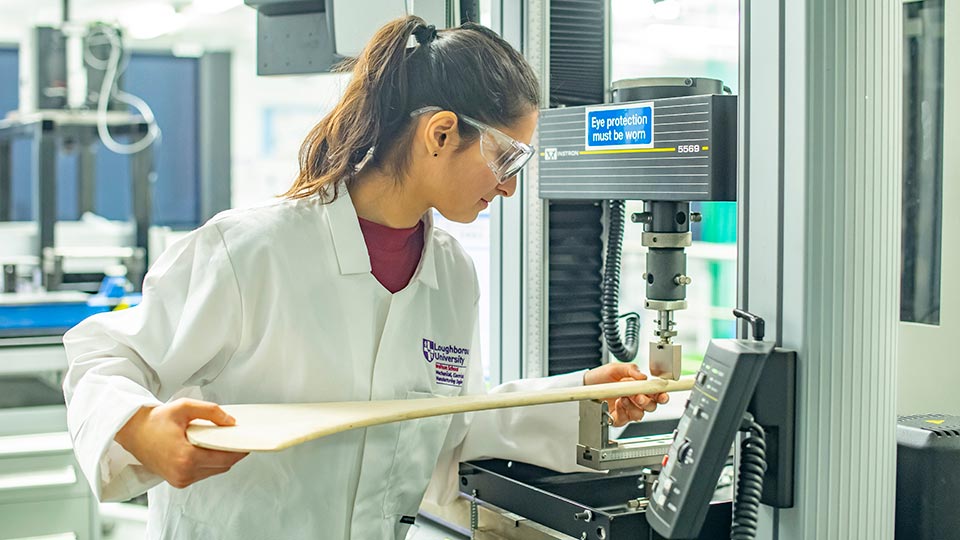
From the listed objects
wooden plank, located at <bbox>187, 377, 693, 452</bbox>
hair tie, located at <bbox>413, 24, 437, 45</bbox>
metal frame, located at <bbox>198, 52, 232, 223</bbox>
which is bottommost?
wooden plank, located at <bbox>187, 377, 693, 452</bbox>

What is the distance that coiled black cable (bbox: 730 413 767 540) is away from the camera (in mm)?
1074

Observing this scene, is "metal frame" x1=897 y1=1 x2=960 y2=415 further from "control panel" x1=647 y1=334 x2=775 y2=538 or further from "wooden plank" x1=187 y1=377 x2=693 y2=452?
"control panel" x1=647 y1=334 x2=775 y2=538

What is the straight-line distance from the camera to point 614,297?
1.67m

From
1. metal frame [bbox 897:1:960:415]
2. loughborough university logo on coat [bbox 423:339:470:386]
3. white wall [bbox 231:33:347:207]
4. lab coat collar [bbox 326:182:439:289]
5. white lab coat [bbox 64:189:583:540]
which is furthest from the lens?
white wall [bbox 231:33:347:207]

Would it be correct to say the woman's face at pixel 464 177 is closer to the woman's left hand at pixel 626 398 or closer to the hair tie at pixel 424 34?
the hair tie at pixel 424 34

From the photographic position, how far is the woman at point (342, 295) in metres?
1.28

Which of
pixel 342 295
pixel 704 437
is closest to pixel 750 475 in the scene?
pixel 704 437

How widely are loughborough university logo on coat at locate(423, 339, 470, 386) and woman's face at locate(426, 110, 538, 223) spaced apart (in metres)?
0.21

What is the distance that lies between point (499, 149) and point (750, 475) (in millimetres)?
520

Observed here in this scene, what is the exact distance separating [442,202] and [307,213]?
0.61 ft

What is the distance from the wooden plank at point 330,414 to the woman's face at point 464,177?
0.26 metres

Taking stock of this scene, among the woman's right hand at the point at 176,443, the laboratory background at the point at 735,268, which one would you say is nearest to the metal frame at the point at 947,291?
the laboratory background at the point at 735,268

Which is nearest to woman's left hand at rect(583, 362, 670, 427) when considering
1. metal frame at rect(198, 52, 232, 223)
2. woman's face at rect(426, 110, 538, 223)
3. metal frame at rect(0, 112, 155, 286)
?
woman's face at rect(426, 110, 538, 223)

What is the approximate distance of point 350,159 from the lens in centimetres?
139
